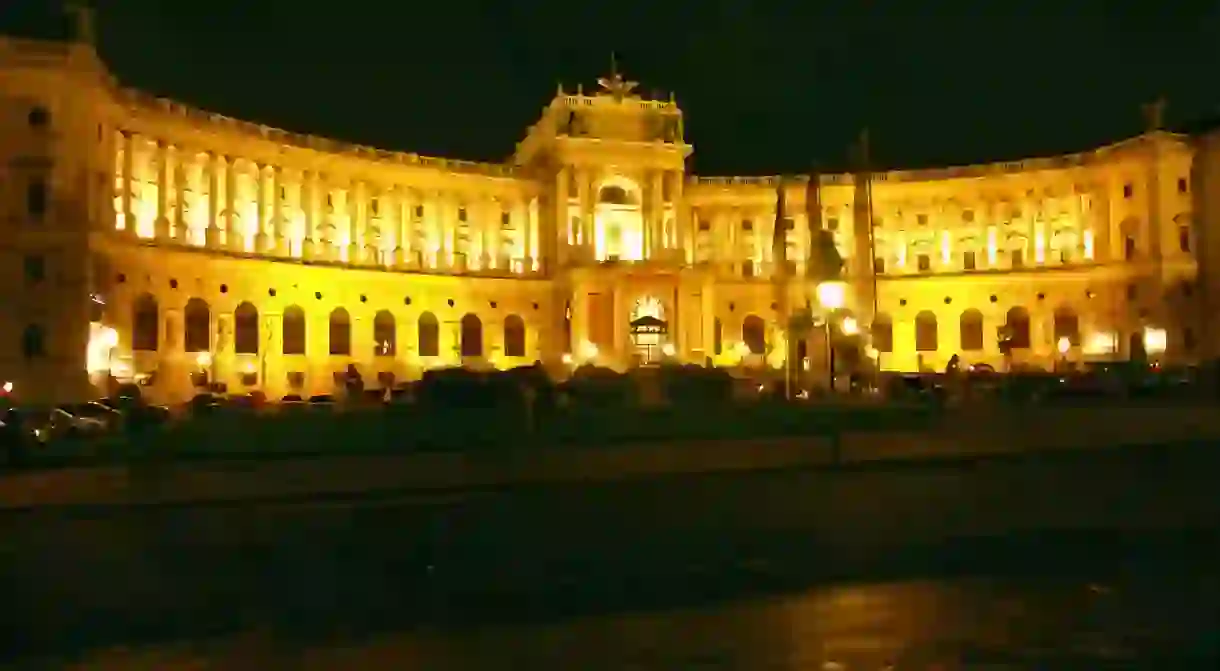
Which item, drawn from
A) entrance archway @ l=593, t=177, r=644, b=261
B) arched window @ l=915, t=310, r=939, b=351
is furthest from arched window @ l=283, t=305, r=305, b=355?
arched window @ l=915, t=310, r=939, b=351

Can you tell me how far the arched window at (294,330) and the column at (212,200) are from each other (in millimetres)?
6976

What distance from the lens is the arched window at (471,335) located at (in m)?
88.6

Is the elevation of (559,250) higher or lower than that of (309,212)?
lower

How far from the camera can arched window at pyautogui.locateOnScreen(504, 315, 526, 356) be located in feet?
296

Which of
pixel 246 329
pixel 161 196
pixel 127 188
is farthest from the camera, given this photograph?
pixel 246 329

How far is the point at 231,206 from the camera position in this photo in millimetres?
76000

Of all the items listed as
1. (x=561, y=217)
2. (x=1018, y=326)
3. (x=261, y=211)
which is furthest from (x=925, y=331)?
(x=261, y=211)

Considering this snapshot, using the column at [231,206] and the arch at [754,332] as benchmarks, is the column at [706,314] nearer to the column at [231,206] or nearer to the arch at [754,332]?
the arch at [754,332]

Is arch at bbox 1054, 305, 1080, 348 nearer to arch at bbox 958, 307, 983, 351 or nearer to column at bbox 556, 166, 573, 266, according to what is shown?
arch at bbox 958, 307, 983, 351

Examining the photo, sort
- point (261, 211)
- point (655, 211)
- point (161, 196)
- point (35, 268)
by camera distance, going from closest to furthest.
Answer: point (35, 268) < point (161, 196) < point (261, 211) < point (655, 211)

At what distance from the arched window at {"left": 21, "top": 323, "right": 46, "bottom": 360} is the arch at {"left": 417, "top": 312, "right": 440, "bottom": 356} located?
3301 cm

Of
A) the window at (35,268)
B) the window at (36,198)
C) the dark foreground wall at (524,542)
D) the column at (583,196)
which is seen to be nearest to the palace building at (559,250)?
the column at (583,196)

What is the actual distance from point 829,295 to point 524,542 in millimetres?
34449

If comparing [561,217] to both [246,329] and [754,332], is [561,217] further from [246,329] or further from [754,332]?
[246,329]
